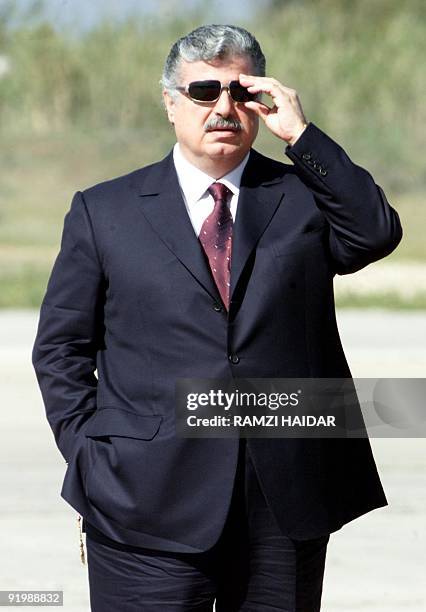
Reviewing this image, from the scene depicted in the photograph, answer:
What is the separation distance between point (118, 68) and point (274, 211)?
61.5ft

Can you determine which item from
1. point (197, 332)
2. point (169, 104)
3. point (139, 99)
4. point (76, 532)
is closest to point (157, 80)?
point (139, 99)

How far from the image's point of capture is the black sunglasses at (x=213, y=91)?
112 inches

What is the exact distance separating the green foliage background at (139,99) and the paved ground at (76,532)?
30.4ft

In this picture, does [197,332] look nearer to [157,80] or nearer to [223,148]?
[223,148]

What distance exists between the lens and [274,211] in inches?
114

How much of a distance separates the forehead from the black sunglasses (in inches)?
0.5

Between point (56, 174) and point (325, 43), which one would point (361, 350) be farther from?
point (325, 43)

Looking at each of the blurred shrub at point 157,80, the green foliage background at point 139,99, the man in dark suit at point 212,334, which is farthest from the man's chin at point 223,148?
the blurred shrub at point 157,80

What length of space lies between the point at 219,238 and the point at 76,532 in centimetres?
336

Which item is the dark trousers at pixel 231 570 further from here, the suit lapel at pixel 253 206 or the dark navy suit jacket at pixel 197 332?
the suit lapel at pixel 253 206

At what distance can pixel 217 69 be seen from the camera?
9.39ft

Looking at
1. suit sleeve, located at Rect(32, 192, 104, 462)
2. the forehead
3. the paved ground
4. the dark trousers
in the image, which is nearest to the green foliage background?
the paved ground

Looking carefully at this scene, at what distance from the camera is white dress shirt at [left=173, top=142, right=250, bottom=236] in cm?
295

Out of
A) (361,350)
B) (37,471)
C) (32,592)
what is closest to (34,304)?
(361,350)
